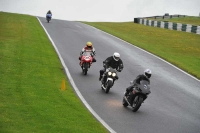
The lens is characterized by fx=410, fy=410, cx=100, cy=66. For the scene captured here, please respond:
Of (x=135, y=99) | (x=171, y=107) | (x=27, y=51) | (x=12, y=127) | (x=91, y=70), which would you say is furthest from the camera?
(x=27, y=51)

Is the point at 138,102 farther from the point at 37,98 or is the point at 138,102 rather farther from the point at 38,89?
the point at 38,89

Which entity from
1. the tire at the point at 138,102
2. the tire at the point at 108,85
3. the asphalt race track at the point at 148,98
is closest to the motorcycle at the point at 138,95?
the tire at the point at 138,102

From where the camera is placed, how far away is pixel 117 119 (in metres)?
14.0

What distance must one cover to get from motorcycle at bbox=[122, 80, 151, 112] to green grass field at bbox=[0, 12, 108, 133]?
6.19 feet

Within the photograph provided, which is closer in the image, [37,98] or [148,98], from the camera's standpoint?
[37,98]

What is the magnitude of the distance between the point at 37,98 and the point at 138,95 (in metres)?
3.68

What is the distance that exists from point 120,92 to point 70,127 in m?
7.22

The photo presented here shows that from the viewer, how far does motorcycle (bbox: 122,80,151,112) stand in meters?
15.0

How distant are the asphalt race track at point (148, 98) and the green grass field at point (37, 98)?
852 mm

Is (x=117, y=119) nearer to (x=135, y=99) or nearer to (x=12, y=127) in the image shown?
(x=135, y=99)

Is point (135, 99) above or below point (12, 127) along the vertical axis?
below

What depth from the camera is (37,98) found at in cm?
1470

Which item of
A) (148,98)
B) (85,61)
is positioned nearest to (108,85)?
(148,98)

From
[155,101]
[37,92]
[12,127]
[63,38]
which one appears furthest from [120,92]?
[63,38]
